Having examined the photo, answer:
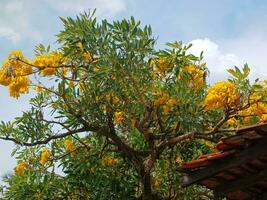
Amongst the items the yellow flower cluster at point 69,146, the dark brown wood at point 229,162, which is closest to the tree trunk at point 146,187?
the yellow flower cluster at point 69,146

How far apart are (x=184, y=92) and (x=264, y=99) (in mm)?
1157

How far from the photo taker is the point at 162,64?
24.4 feet

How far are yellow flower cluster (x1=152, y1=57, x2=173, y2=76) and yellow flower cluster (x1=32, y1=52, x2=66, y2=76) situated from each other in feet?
4.81

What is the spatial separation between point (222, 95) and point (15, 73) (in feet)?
10.7

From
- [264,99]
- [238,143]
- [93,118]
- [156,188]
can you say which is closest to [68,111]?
[93,118]

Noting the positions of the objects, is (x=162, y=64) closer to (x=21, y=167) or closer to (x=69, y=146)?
(x=69, y=146)

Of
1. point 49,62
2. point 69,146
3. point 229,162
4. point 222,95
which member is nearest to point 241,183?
point 229,162

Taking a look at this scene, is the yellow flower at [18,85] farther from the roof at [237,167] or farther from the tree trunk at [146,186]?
the roof at [237,167]

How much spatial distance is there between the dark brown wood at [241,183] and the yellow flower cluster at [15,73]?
3864 millimetres

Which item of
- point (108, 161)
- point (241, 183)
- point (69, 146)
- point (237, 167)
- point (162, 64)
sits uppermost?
point (162, 64)

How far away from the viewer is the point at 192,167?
471cm

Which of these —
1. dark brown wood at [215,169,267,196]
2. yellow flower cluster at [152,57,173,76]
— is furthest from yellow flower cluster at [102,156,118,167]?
dark brown wood at [215,169,267,196]

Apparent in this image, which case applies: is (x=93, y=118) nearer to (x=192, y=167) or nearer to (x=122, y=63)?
(x=122, y=63)

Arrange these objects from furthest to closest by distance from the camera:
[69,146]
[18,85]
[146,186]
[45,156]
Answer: [69,146]
[45,156]
[146,186]
[18,85]
